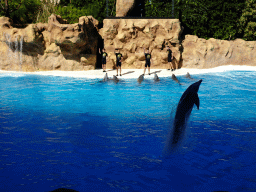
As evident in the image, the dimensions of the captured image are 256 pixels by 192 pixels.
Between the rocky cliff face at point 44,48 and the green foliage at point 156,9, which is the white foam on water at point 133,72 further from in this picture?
the green foliage at point 156,9

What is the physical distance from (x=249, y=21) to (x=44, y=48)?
56.4 ft

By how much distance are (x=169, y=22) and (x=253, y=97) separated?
31.5 ft

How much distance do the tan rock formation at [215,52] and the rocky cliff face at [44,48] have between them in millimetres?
A: 7222

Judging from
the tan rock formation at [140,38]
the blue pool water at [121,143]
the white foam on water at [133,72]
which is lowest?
the blue pool water at [121,143]

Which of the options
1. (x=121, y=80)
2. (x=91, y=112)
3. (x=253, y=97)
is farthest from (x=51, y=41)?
(x=253, y=97)

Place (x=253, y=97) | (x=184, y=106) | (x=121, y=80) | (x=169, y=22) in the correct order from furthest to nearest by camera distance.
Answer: (x=169, y=22) → (x=121, y=80) → (x=253, y=97) → (x=184, y=106)

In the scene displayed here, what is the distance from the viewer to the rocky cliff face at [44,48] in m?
18.1

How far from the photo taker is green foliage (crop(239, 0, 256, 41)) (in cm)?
2266

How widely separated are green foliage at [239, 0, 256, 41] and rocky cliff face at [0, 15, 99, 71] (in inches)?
510

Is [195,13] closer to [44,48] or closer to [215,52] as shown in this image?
[215,52]

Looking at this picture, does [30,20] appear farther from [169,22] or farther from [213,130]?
[213,130]

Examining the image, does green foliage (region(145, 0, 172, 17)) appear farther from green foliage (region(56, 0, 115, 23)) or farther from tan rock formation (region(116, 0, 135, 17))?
green foliage (region(56, 0, 115, 23))

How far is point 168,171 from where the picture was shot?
5.61m

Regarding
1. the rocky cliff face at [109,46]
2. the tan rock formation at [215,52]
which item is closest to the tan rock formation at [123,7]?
the rocky cliff face at [109,46]
